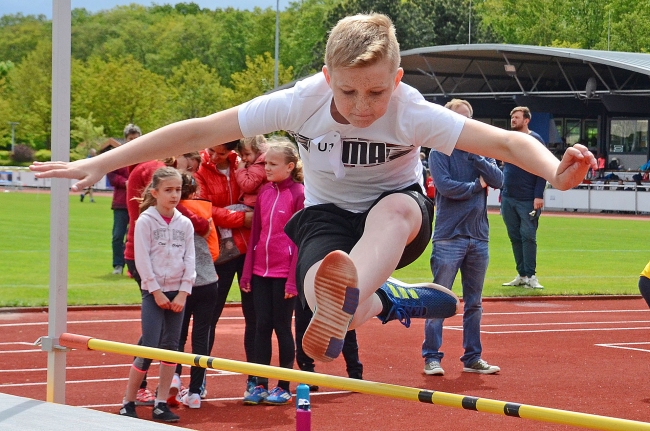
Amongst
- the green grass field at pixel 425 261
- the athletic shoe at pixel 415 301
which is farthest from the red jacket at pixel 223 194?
the green grass field at pixel 425 261

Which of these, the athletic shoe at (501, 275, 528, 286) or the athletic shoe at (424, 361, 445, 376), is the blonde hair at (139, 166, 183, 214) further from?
the athletic shoe at (501, 275, 528, 286)

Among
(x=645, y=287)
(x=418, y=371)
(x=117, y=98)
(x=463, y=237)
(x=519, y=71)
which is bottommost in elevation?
(x=418, y=371)

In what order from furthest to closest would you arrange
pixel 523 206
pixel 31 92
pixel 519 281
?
pixel 31 92 < pixel 519 281 < pixel 523 206

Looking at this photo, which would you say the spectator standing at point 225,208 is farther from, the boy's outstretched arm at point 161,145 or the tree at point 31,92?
the tree at point 31,92

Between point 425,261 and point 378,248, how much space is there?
1380 centimetres

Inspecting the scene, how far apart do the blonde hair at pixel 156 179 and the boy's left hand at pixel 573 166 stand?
334 centimetres

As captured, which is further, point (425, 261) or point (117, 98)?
point (117, 98)

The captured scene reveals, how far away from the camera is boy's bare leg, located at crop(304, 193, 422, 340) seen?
395 cm

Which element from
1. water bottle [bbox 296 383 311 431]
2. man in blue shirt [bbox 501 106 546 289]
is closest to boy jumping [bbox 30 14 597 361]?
water bottle [bbox 296 383 311 431]

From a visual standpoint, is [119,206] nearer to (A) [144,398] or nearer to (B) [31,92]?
(A) [144,398]

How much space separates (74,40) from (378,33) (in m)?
97.3

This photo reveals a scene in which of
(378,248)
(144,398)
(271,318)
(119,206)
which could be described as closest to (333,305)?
(378,248)

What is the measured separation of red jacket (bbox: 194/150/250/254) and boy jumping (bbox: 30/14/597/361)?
2.60m

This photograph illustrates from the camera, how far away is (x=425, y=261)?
17.7m
